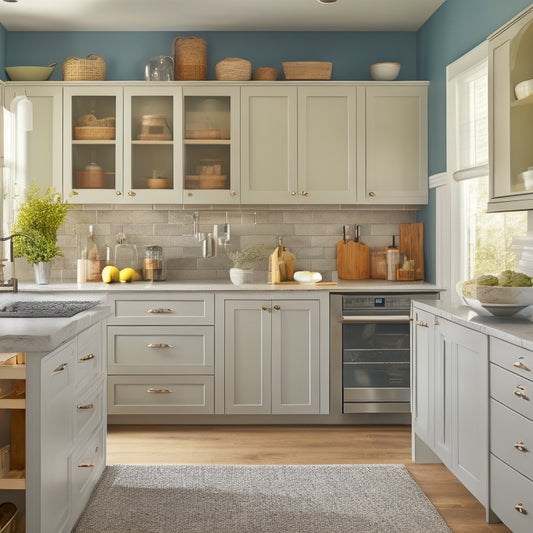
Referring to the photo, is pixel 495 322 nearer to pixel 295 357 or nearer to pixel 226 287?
pixel 295 357

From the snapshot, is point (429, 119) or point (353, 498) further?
point (429, 119)

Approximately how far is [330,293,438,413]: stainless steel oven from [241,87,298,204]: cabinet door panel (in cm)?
92

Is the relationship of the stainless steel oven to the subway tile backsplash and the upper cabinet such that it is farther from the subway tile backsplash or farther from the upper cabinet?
the upper cabinet

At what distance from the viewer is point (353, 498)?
3033mm

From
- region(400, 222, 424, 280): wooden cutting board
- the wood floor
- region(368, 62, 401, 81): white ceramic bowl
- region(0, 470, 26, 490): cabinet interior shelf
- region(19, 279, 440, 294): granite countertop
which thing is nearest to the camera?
region(0, 470, 26, 490): cabinet interior shelf

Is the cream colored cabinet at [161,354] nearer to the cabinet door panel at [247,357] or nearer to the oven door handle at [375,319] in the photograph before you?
the cabinet door panel at [247,357]

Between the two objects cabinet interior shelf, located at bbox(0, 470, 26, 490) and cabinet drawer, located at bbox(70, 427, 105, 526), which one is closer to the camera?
cabinet interior shelf, located at bbox(0, 470, 26, 490)

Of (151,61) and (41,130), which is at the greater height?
(151,61)

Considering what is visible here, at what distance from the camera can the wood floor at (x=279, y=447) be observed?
3404 mm

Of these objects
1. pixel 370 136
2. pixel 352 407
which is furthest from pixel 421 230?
pixel 352 407

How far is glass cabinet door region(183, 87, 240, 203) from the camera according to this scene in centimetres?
451

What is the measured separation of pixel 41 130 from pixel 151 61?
89 cm

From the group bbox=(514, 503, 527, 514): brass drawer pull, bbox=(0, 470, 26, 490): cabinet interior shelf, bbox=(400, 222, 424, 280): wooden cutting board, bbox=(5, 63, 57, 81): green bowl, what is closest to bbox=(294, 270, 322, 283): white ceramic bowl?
bbox=(400, 222, 424, 280): wooden cutting board

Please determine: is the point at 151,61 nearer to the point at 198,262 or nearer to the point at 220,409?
the point at 198,262
